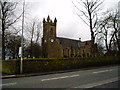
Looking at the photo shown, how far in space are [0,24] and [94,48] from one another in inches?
757

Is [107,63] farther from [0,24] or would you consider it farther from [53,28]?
[53,28]

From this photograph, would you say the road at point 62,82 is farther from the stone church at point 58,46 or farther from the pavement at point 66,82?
the stone church at point 58,46

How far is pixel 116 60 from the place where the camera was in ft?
99.1

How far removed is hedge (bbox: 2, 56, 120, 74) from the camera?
17.6 m

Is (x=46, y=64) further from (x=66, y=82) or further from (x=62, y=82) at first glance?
(x=66, y=82)

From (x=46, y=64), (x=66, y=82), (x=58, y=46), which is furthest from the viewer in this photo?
(x=58, y=46)

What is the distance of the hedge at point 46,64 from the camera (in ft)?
57.7

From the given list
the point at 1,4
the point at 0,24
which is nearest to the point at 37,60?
the point at 0,24

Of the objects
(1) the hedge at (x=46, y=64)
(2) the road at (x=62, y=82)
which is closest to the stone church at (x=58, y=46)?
(1) the hedge at (x=46, y=64)

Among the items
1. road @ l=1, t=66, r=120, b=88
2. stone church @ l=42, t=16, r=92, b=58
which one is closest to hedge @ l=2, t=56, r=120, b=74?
road @ l=1, t=66, r=120, b=88

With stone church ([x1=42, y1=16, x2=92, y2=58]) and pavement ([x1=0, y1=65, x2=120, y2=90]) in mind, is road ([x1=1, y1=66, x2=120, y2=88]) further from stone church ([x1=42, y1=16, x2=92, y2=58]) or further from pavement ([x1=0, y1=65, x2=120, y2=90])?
stone church ([x1=42, y1=16, x2=92, y2=58])

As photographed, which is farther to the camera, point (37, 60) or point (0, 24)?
point (0, 24)

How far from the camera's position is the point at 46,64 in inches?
→ 768

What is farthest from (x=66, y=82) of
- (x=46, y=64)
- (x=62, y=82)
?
(x=46, y=64)
